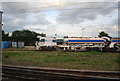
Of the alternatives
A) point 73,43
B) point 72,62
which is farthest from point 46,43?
point 72,62

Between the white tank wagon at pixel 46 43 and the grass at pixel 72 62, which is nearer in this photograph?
the grass at pixel 72 62

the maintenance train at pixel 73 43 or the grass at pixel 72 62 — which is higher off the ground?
the maintenance train at pixel 73 43

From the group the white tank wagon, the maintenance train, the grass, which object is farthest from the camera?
the white tank wagon

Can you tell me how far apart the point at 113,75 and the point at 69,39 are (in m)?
22.2

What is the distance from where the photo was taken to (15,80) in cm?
750

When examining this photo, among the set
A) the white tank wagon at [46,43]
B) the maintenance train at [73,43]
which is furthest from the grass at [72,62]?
the white tank wagon at [46,43]

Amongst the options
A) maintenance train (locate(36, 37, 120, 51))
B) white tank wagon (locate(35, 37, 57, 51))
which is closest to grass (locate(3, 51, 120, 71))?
maintenance train (locate(36, 37, 120, 51))

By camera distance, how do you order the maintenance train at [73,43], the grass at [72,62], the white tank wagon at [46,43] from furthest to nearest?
the white tank wagon at [46,43] → the maintenance train at [73,43] → the grass at [72,62]

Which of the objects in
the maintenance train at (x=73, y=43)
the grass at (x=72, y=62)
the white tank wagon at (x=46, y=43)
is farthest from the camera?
the white tank wagon at (x=46, y=43)

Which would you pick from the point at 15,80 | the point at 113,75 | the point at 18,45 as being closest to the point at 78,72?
the point at 113,75

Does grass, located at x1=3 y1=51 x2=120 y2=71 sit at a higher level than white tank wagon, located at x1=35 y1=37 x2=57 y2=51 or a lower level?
lower

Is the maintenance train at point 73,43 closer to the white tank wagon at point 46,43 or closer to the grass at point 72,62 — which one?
the white tank wagon at point 46,43

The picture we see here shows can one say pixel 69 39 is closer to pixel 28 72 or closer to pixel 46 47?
pixel 46 47

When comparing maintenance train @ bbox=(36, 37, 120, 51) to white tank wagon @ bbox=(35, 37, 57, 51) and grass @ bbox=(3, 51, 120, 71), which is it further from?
grass @ bbox=(3, 51, 120, 71)
